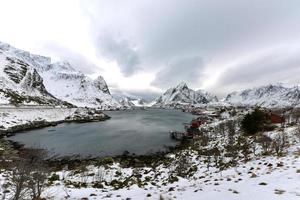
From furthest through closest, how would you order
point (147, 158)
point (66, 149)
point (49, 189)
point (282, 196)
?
point (66, 149), point (147, 158), point (49, 189), point (282, 196)

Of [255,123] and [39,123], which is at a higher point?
[255,123]

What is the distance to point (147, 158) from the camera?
45375 millimetres

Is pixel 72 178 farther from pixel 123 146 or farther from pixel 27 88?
pixel 27 88

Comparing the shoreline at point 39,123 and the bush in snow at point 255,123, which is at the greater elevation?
the bush in snow at point 255,123

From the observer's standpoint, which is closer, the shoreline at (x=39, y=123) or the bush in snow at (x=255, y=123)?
the bush in snow at (x=255, y=123)

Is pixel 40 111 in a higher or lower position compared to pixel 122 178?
higher

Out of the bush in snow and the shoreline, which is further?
the shoreline

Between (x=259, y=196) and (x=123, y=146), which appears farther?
(x=123, y=146)

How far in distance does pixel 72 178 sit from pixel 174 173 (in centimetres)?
1225

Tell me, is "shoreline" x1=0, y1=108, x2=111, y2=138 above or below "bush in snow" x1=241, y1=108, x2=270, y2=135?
below

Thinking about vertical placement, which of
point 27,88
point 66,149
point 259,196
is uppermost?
point 27,88

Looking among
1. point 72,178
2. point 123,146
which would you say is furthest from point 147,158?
point 72,178

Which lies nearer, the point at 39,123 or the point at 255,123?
the point at 255,123

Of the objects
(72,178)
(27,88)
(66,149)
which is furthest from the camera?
(27,88)
